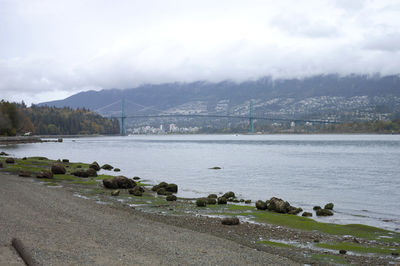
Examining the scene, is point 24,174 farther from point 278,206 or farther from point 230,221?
point 230,221

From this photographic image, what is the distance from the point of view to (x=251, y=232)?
1162cm

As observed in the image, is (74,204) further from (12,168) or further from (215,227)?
(12,168)

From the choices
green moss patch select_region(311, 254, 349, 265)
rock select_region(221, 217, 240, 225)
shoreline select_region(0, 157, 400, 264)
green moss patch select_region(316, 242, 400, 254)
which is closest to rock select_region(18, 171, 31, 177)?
shoreline select_region(0, 157, 400, 264)

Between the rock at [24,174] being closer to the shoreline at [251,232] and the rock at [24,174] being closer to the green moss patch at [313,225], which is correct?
the shoreline at [251,232]

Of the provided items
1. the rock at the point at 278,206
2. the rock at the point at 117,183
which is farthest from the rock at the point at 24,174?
the rock at the point at 278,206

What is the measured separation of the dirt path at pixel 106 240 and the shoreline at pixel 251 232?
2.14 feet

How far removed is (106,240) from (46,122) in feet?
469

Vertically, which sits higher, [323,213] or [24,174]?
[24,174]

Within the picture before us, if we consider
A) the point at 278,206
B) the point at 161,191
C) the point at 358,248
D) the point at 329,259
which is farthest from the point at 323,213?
the point at 161,191

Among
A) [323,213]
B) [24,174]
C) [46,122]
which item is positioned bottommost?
[323,213]

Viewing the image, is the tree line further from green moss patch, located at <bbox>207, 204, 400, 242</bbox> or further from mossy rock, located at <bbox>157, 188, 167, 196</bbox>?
green moss patch, located at <bbox>207, 204, 400, 242</bbox>

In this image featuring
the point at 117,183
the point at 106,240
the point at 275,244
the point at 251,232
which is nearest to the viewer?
the point at 106,240

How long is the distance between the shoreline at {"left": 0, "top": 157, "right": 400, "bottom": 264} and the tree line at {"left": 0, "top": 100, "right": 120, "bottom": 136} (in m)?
76.3

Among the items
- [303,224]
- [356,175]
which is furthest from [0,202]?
[356,175]
